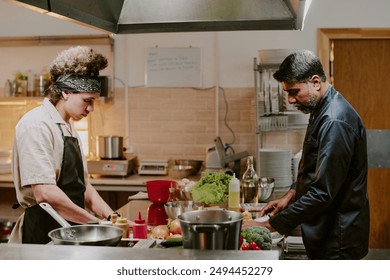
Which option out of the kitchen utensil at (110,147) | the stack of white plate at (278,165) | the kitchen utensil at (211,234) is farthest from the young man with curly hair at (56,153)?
the kitchen utensil at (110,147)

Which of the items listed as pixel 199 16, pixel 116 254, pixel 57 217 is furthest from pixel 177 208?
pixel 116 254

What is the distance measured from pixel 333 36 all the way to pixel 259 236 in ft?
10.9

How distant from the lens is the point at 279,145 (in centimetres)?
490

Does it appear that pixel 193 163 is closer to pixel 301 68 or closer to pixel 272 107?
pixel 272 107

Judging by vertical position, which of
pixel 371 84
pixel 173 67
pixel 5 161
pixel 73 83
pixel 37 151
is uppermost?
pixel 173 67

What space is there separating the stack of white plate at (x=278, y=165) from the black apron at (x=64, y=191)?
1.88 meters

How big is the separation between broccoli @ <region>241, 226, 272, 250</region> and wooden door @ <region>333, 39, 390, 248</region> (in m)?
3.13

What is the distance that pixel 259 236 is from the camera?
191 cm

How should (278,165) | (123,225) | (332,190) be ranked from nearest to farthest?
(123,225)
(332,190)
(278,165)

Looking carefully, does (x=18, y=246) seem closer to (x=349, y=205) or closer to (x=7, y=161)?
(x=349, y=205)

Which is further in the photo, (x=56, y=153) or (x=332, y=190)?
(x=56, y=153)

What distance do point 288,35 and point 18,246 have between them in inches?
154

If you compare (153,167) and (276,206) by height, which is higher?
(153,167)

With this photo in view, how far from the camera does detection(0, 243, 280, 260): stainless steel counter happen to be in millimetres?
1346
